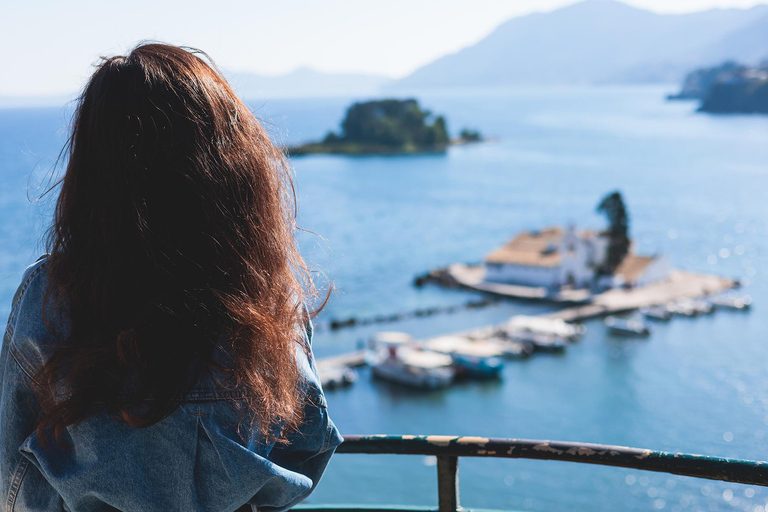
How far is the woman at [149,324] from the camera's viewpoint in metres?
0.67

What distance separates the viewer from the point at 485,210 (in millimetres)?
48656

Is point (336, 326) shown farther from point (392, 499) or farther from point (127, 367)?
point (127, 367)

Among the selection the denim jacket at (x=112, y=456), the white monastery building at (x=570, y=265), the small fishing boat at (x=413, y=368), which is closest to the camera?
the denim jacket at (x=112, y=456)

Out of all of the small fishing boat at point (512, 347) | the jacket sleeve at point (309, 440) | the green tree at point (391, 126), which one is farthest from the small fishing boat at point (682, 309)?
the green tree at point (391, 126)

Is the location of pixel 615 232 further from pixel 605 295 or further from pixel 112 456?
pixel 112 456

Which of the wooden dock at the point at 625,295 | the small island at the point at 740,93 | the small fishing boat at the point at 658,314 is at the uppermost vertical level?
the small island at the point at 740,93

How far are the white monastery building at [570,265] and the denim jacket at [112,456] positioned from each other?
29711 millimetres

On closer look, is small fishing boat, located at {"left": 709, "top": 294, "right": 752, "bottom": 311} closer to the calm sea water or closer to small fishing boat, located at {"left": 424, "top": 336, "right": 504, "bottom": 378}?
the calm sea water

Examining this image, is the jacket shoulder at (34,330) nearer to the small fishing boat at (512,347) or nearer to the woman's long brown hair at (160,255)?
the woman's long brown hair at (160,255)

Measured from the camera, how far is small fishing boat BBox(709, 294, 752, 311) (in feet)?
91.0

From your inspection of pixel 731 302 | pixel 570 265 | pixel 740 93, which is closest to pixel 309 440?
pixel 731 302

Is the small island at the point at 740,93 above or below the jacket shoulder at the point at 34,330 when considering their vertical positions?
above

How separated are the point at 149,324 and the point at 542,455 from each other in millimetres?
548

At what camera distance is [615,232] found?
3086 cm
